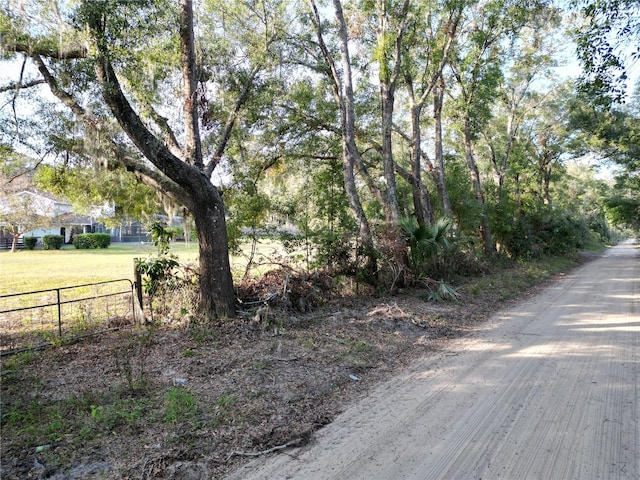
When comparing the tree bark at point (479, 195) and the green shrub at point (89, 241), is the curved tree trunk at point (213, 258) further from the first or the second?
the green shrub at point (89, 241)

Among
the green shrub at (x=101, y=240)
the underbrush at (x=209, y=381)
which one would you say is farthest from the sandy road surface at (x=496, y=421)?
the green shrub at (x=101, y=240)

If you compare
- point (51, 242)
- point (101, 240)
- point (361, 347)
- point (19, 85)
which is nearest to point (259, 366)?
point (361, 347)

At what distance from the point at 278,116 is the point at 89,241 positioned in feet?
102

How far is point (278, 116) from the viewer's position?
13.0 metres

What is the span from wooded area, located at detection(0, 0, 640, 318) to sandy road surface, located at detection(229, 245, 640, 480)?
4055 mm

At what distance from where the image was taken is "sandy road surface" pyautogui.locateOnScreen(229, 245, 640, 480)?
3.33 metres

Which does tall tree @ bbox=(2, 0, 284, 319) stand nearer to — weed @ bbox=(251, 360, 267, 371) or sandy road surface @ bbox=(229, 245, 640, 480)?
weed @ bbox=(251, 360, 267, 371)

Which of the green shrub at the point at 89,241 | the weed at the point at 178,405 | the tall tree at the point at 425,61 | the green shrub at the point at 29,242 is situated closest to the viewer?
the weed at the point at 178,405

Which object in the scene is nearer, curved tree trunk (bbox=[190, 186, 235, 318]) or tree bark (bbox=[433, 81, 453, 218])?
curved tree trunk (bbox=[190, 186, 235, 318])

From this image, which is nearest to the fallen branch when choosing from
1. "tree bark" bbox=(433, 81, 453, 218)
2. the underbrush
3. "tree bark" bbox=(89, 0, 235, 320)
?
the underbrush

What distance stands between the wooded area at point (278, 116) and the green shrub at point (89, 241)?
28.5m

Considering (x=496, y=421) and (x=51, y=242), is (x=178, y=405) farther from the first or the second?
(x=51, y=242)

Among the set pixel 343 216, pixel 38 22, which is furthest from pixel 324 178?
pixel 38 22

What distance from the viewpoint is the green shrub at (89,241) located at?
36781mm
